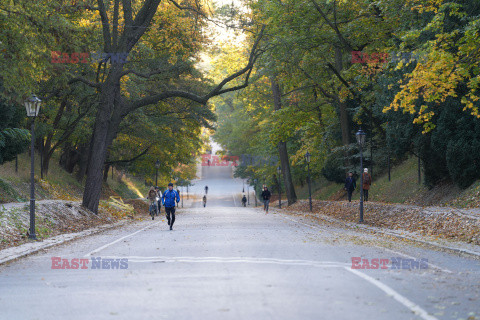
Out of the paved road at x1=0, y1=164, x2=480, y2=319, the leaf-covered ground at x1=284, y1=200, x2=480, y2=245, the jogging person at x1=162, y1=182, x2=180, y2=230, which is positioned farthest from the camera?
the jogging person at x1=162, y1=182, x2=180, y2=230

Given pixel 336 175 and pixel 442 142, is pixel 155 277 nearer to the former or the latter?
pixel 442 142

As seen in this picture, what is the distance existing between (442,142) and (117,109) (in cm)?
1352

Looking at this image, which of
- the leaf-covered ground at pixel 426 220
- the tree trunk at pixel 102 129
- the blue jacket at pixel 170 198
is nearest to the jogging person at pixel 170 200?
the blue jacket at pixel 170 198

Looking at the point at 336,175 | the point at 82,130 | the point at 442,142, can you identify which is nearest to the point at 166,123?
the point at 82,130

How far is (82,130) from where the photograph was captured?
3622 centimetres

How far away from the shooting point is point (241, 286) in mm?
8141

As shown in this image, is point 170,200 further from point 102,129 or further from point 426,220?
point 426,220

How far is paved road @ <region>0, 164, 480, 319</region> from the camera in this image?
666 centimetres

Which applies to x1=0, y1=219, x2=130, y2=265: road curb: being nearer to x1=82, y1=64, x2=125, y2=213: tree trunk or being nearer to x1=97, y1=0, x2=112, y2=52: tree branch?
x1=82, y1=64, x2=125, y2=213: tree trunk

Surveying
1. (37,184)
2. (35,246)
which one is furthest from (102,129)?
(35,246)

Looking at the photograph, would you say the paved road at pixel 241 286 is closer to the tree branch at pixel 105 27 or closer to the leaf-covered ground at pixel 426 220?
the leaf-covered ground at pixel 426 220

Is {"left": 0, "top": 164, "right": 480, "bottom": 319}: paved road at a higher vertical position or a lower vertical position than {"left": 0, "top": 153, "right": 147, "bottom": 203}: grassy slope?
lower

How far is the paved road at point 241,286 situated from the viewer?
21.9 ft

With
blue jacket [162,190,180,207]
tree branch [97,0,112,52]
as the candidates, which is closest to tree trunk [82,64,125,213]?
tree branch [97,0,112,52]
